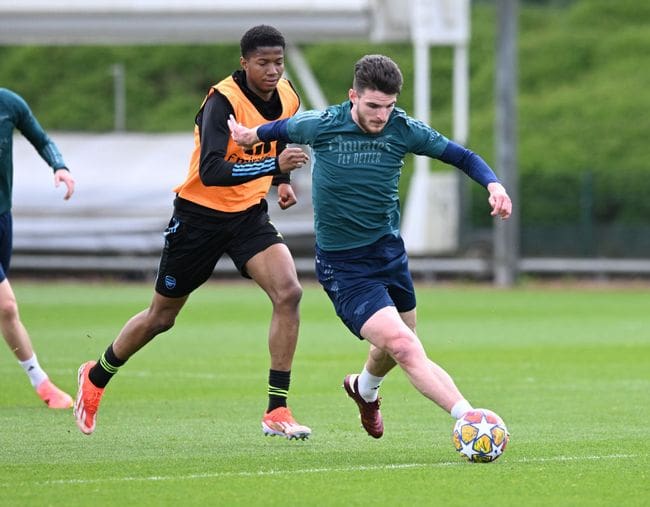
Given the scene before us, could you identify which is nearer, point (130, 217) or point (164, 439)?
point (164, 439)

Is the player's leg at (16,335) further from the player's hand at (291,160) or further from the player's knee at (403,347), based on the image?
the player's knee at (403,347)

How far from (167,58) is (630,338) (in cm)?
3065

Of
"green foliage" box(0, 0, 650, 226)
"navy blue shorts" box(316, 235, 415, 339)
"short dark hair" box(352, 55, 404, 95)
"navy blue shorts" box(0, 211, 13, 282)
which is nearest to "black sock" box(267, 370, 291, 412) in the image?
"navy blue shorts" box(316, 235, 415, 339)

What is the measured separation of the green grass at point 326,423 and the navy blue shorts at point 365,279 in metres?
0.82

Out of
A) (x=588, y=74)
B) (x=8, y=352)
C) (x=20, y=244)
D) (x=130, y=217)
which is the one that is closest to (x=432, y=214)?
(x=130, y=217)

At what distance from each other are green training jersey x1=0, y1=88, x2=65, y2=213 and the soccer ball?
14.5 ft

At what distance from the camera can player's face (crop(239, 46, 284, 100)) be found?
9219mm

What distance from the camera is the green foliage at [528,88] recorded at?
32375mm

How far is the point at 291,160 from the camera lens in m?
8.21

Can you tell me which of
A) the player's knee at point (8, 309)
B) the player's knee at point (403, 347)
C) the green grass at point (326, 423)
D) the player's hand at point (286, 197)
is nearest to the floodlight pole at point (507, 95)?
the green grass at point (326, 423)

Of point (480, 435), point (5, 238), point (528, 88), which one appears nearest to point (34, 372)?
point (5, 238)

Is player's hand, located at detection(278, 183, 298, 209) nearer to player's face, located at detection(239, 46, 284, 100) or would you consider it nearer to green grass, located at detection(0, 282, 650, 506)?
player's face, located at detection(239, 46, 284, 100)

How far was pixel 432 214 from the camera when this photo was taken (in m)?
30.8

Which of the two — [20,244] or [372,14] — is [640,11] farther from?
[20,244]
